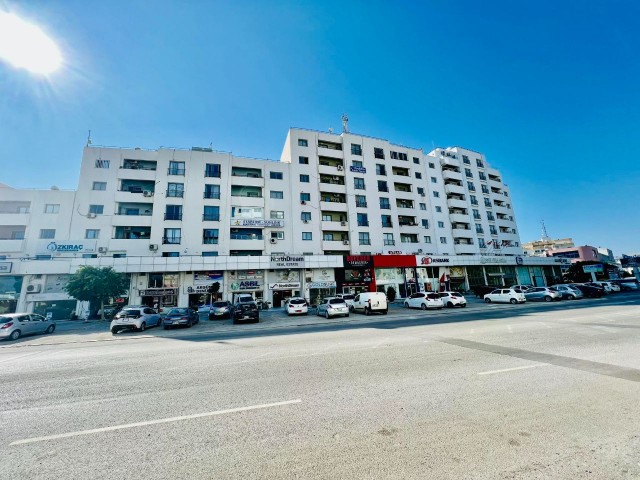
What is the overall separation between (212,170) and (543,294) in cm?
4227

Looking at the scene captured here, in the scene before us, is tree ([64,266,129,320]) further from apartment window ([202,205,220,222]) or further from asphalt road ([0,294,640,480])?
asphalt road ([0,294,640,480])

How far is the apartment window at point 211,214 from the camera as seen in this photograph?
121ft

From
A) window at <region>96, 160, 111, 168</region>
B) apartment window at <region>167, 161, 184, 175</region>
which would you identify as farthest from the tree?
window at <region>96, 160, 111, 168</region>

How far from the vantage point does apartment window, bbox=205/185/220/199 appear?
124 feet

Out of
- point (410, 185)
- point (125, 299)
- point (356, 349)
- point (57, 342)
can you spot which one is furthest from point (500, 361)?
point (410, 185)

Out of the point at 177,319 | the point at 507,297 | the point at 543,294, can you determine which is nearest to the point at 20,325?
the point at 177,319

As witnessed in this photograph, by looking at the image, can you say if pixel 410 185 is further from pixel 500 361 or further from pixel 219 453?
pixel 219 453

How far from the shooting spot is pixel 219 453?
338 cm

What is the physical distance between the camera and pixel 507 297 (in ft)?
91.0

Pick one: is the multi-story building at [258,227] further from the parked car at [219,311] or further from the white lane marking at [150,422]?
the white lane marking at [150,422]

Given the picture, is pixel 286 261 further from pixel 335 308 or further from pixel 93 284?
pixel 93 284

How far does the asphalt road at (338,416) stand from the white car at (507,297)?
2126 centimetres

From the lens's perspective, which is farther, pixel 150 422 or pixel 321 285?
A: pixel 321 285

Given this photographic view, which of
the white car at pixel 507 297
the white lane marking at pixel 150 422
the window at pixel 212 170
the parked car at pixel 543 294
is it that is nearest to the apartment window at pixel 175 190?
the window at pixel 212 170
